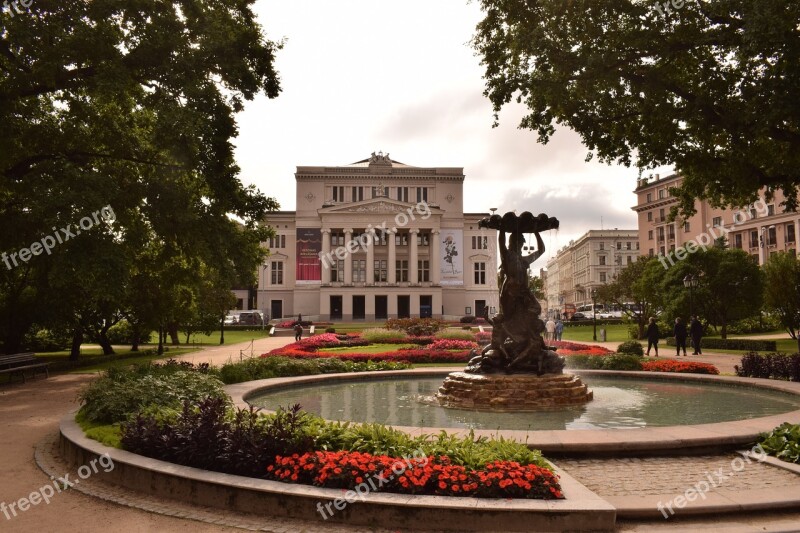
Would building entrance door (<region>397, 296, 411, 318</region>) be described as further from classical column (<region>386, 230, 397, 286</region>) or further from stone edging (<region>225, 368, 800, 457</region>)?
stone edging (<region>225, 368, 800, 457</region>)

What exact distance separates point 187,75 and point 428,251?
211 ft

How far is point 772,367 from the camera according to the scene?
15539 millimetres

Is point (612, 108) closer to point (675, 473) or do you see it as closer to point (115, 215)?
point (675, 473)

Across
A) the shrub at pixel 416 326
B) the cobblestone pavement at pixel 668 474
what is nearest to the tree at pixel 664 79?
the cobblestone pavement at pixel 668 474

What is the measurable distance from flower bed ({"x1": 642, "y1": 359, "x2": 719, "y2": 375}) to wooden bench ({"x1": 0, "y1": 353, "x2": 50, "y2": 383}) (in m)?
21.1

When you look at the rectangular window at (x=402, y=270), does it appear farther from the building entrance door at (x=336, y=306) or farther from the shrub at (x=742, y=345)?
the shrub at (x=742, y=345)

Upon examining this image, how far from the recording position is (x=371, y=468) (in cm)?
607

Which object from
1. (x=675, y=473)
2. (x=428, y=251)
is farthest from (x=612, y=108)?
(x=428, y=251)

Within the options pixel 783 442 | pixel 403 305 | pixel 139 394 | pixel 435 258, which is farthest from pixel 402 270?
pixel 783 442

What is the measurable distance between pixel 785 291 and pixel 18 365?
41163 mm

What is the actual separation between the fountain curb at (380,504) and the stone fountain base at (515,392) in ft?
17.2

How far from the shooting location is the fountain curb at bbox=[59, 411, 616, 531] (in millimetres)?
5352

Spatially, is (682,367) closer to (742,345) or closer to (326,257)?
(742,345)

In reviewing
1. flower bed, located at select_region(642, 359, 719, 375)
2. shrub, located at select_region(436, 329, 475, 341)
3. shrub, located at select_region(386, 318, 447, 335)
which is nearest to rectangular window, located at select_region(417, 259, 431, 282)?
shrub, located at select_region(386, 318, 447, 335)
